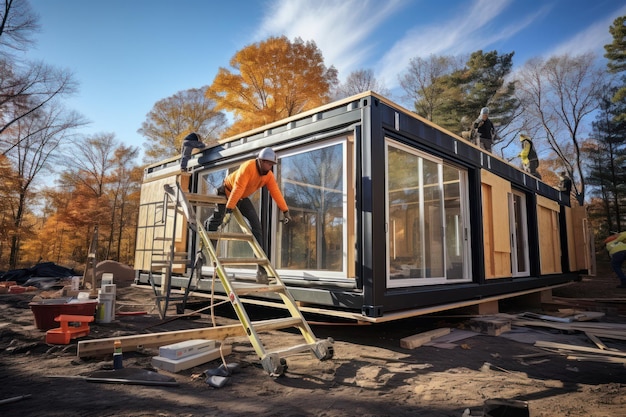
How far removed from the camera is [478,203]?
6688 millimetres

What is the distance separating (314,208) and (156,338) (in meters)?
2.77

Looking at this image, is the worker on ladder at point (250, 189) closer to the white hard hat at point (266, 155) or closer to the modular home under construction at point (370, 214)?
the white hard hat at point (266, 155)

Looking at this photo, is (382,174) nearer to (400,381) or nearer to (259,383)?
(400,381)

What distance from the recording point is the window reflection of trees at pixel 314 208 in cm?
509

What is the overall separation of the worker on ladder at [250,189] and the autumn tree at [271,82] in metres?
12.9

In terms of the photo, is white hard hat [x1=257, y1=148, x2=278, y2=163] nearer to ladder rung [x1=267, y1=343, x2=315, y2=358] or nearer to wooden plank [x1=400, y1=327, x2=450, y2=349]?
ladder rung [x1=267, y1=343, x2=315, y2=358]

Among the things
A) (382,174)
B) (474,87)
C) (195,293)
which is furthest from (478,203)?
(474,87)

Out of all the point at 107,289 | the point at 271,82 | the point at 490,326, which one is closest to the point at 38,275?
the point at 107,289

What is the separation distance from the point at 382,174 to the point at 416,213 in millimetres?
1342

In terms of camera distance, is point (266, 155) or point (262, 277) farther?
point (262, 277)

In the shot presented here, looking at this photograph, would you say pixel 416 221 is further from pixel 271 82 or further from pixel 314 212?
pixel 271 82

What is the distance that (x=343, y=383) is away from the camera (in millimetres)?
3084

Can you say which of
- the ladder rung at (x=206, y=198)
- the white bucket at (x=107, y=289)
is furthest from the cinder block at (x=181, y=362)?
the white bucket at (x=107, y=289)

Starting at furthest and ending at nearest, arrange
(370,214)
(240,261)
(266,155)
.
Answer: (266,155), (370,214), (240,261)
